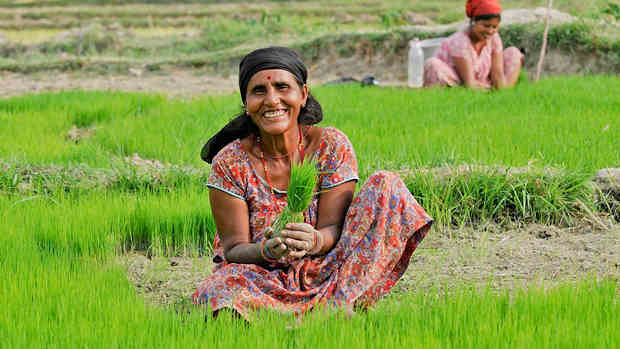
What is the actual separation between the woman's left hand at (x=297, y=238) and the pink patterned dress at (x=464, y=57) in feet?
16.9

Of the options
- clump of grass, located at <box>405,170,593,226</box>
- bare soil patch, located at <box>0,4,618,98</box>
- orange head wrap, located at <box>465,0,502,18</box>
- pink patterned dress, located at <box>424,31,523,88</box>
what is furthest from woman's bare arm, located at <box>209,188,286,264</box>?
bare soil patch, located at <box>0,4,618,98</box>

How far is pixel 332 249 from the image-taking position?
2961 mm

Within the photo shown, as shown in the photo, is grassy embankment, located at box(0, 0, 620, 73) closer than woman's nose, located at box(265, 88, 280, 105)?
No

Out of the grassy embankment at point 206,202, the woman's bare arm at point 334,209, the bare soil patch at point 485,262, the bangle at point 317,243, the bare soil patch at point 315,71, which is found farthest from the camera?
the bare soil patch at point 315,71

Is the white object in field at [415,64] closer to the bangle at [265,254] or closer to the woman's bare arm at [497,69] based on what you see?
the woman's bare arm at [497,69]

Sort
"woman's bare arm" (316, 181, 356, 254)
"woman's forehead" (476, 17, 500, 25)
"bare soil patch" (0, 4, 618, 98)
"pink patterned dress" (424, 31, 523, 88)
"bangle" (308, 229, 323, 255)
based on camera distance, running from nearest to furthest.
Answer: "bangle" (308, 229, 323, 255), "woman's bare arm" (316, 181, 356, 254), "woman's forehead" (476, 17, 500, 25), "pink patterned dress" (424, 31, 523, 88), "bare soil patch" (0, 4, 618, 98)

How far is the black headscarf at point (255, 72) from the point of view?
2.84 metres

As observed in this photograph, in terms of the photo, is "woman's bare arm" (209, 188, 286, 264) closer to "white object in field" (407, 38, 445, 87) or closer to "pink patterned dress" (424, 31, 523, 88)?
"pink patterned dress" (424, 31, 523, 88)

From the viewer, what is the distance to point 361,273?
2.86m

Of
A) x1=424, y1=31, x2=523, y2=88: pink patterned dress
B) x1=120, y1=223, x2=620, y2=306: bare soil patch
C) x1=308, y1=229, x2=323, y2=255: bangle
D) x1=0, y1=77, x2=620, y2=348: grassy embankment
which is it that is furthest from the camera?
x1=424, y1=31, x2=523, y2=88: pink patterned dress

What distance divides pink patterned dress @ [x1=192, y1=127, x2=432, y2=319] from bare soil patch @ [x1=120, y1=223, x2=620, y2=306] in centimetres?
29

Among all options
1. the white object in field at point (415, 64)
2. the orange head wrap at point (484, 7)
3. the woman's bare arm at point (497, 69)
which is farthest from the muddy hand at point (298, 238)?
the white object in field at point (415, 64)

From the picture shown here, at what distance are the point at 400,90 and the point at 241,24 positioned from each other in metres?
8.31

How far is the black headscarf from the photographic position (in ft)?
9.33
